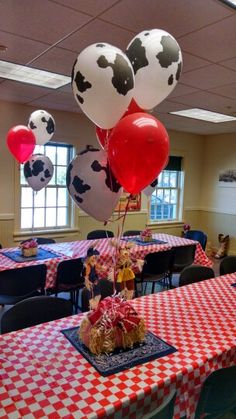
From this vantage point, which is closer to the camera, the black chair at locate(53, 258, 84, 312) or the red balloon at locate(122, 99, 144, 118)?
the red balloon at locate(122, 99, 144, 118)

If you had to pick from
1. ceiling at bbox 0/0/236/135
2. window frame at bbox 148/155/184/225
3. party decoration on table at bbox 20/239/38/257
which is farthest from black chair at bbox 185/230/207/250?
party decoration on table at bbox 20/239/38/257

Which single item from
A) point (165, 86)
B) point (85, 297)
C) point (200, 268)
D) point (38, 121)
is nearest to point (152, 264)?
point (200, 268)

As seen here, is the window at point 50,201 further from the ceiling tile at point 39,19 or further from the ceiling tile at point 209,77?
the ceiling tile at point 39,19

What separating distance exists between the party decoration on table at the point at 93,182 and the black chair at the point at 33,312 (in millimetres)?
677

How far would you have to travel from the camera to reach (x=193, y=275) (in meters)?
2.83

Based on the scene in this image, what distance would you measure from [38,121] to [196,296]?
8.10 feet

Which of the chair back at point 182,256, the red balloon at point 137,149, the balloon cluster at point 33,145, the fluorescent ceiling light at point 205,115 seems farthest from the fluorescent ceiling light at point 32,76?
the chair back at point 182,256

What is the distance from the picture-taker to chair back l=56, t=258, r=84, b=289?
3178mm

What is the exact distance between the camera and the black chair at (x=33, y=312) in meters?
1.88

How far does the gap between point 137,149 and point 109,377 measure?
982 millimetres

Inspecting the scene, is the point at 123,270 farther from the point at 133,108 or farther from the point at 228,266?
the point at 228,266

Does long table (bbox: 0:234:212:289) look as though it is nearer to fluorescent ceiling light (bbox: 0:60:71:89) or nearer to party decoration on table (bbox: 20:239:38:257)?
party decoration on table (bbox: 20:239:38:257)

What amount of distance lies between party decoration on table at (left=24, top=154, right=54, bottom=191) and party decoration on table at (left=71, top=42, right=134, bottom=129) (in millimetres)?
2142

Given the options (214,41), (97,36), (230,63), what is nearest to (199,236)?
(230,63)
